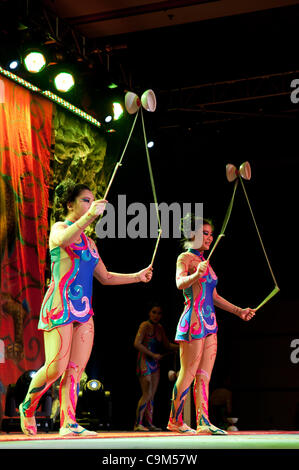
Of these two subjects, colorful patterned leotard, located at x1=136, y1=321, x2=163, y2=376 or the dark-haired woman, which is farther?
colorful patterned leotard, located at x1=136, y1=321, x2=163, y2=376

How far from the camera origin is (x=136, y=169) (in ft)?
30.0

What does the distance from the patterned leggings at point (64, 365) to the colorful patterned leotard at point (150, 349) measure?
414 centimetres

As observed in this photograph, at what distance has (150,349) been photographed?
8273 millimetres

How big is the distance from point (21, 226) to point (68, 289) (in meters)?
3.11

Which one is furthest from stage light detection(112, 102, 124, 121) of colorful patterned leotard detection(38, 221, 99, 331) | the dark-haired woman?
colorful patterned leotard detection(38, 221, 99, 331)

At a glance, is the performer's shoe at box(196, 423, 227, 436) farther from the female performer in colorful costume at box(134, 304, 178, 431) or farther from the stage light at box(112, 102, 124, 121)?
the stage light at box(112, 102, 124, 121)

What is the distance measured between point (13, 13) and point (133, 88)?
91.8 inches

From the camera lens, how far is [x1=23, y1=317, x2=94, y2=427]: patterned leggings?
13.0 feet

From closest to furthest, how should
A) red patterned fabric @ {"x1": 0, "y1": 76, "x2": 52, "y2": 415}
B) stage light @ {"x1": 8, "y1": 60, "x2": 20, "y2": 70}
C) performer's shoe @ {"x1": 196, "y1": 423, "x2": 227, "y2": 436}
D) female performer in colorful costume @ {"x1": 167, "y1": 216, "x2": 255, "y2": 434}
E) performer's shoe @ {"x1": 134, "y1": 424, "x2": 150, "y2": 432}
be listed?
performer's shoe @ {"x1": 196, "y1": 423, "x2": 227, "y2": 436}, female performer in colorful costume @ {"x1": 167, "y1": 216, "x2": 255, "y2": 434}, stage light @ {"x1": 8, "y1": 60, "x2": 20, "y2": 70}, red patterned fabric @ {"x1": 0, "y1": 76, "x2": 52, "y2": 415}, performer's shoe @ {"x1": 134, "y1": 424, "x2": 150, "y2": 432}

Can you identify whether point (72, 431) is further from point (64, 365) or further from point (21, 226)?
point (21, 226)

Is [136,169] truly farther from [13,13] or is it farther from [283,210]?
[13,13]

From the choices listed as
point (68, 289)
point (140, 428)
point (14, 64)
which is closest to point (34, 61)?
point (14, 64)

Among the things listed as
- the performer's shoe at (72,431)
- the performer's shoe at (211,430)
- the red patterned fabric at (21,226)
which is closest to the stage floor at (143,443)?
the performer's shoe at (72,431)
